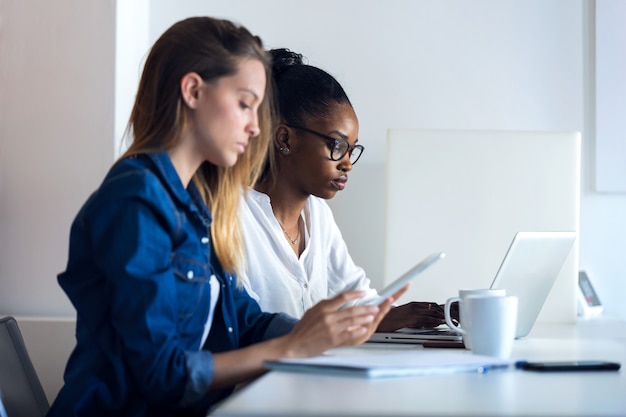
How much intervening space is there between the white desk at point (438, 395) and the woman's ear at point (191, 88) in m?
0.49

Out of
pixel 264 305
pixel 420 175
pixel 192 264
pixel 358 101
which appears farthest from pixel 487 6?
pixel 192 264

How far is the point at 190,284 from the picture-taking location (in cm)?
134

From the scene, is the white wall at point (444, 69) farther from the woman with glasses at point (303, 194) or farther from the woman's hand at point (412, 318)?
the woman's hand at point (412, 318)

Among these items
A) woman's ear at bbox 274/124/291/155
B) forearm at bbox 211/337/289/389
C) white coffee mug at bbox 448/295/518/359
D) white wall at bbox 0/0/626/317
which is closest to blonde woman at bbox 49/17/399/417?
forearm at bbox 211/337/289/389

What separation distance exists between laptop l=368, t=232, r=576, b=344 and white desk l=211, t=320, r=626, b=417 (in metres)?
0.38

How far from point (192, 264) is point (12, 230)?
1521 mm

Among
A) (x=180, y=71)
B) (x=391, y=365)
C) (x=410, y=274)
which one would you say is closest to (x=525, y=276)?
(x=410, y=274)

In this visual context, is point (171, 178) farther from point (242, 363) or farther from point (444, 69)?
point (444, 69)

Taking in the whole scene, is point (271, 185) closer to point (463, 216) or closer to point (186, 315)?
point (463, 216)

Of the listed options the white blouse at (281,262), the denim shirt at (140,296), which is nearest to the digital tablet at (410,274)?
the denim shirt at (140,296)

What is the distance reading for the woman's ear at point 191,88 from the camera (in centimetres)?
136

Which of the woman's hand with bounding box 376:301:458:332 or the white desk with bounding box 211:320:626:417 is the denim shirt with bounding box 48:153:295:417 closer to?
the white desk with bounding box 211:320:626:417

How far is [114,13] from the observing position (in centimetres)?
263

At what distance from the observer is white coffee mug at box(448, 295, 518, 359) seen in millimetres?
1306
